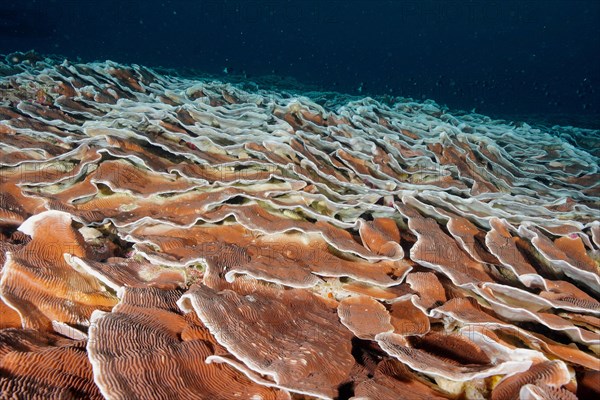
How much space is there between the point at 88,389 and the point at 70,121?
3915 mm

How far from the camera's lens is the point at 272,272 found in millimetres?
2113

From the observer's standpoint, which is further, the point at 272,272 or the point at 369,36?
the point at 369,36

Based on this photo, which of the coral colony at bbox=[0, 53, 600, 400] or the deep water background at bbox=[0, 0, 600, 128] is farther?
the deep water background at bbox=[0, 0, 600, 128]

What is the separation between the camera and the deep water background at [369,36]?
10288 centimetres

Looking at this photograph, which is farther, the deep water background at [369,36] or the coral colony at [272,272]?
the deep water background at [369,36]

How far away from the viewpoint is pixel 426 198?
2924 mm

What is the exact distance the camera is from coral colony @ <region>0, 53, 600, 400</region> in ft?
4.94

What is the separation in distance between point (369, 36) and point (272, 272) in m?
154

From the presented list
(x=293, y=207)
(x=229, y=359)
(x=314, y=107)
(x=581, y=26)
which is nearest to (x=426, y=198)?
(x=293, y=207)

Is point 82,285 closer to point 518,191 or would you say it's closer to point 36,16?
point 518,191

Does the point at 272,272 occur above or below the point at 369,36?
below

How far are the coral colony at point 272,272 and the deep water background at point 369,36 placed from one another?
9079 cm

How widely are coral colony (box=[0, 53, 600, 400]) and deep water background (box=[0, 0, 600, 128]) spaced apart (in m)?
90.8

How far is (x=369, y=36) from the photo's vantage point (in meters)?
138
